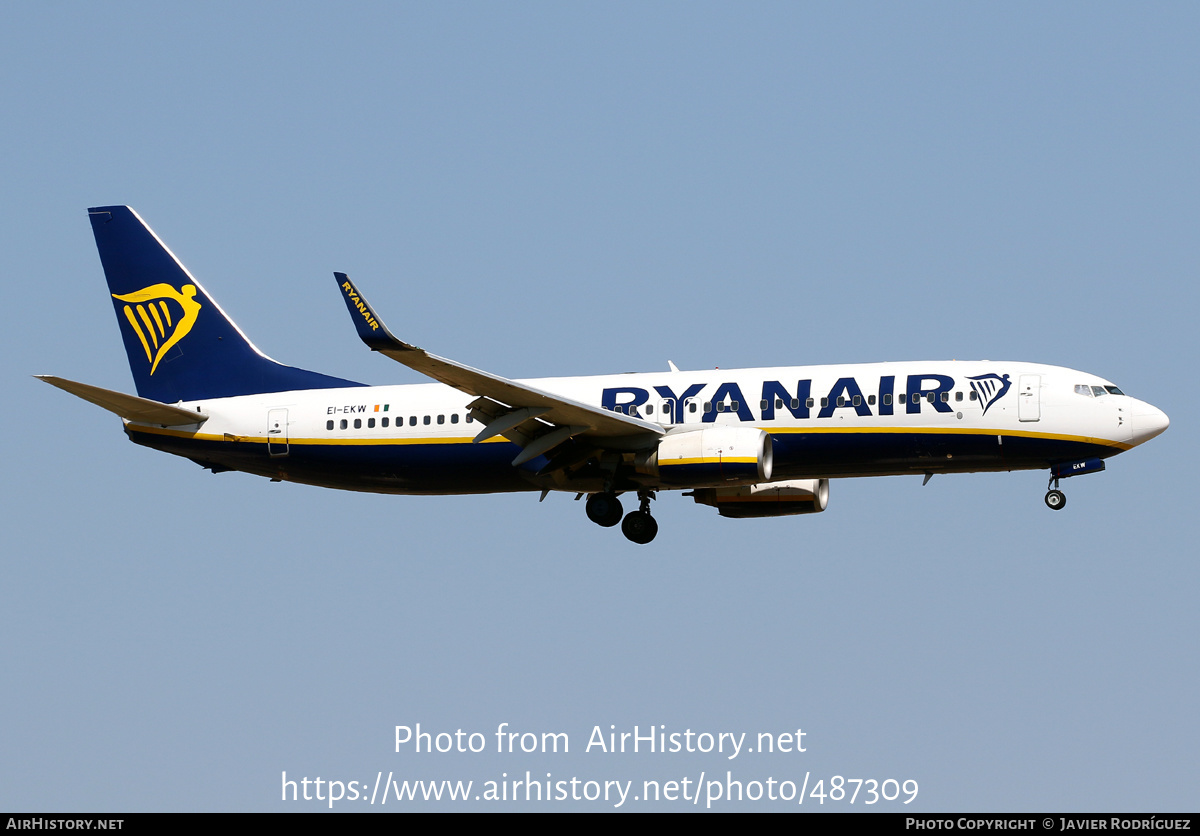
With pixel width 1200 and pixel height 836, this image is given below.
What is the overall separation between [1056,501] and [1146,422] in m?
2.94

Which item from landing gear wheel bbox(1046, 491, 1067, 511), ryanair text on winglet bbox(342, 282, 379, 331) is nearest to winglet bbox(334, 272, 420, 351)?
ryanair text on winglet bbox(342, 282, 379, 331)

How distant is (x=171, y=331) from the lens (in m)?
47.1

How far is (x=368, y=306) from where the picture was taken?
34.5m

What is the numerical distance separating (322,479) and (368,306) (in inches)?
430

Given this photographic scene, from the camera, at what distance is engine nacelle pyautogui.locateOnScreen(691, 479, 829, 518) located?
4450 centimetres

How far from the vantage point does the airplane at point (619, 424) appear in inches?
1554

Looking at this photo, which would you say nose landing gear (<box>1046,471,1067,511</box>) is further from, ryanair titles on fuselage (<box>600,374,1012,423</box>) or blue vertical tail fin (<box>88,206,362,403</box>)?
blue vertical tail fin (<box>88,206,362,403</box>)

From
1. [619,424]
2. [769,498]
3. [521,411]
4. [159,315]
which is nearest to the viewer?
[521,411]

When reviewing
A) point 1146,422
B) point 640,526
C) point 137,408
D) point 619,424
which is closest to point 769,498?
point 640,526

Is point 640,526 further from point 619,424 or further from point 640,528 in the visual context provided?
point 619,424

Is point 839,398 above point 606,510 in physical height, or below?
above

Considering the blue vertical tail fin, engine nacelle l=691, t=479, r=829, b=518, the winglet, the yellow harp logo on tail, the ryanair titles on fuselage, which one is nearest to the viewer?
the winglet

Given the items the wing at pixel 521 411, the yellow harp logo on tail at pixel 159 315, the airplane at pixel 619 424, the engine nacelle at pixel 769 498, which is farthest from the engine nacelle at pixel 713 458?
the yellow harp logo on tail at pixel 159 315

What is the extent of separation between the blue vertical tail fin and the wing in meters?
7.24
